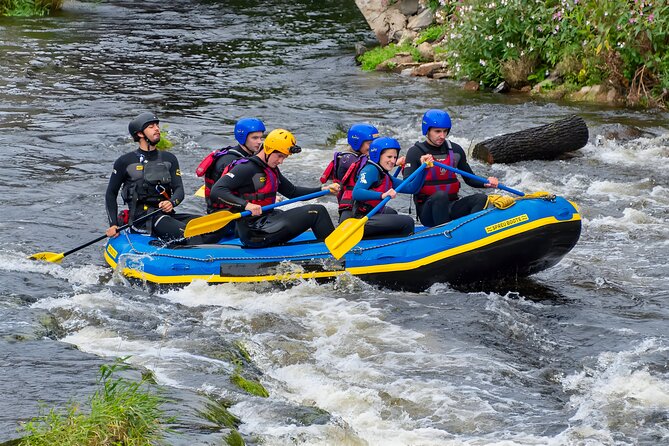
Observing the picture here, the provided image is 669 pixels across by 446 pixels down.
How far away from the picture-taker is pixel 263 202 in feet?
27.2

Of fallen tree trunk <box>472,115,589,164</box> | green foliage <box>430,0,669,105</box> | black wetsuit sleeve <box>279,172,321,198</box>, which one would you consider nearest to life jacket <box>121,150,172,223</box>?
black wetsuit sleeve <box>279,172,321,198</box>

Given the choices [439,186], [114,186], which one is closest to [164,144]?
[114,186]

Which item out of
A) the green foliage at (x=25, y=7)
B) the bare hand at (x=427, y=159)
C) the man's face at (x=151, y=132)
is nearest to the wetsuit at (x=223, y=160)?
the man's face at (x=151, y=132)

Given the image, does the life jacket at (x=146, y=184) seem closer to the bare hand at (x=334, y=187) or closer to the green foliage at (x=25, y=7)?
the bare hand at (x=334, y=187)

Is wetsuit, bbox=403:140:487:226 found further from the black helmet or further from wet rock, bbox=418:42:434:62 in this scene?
wet rock, bbox=418:42:434:62

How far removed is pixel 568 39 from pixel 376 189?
8758 mm

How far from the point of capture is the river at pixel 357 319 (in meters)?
5.59

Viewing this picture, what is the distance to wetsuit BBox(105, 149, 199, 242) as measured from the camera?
866cm

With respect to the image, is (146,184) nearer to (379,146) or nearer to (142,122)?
(142,122)

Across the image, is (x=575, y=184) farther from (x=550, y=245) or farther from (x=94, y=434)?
(x=94, y=434)

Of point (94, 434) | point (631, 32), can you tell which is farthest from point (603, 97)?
point (94, 434)

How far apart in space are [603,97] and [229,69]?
24.1ft

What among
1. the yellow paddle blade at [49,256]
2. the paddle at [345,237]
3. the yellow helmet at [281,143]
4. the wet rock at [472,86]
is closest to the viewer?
the paddle at [345,237]

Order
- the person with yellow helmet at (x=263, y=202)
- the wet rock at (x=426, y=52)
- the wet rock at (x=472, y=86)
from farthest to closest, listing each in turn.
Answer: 1. the wet rock at (x=426, y=52)
2. the wet rock at (x=472, y=86)
3. the person with yellow helmet at (x=263, y=202)
